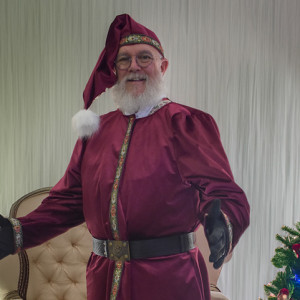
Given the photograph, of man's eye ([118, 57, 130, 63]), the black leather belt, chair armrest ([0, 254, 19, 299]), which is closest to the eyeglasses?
man's eye ([118, 57, 130, 63])

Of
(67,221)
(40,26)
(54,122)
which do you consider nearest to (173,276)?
(67,221)

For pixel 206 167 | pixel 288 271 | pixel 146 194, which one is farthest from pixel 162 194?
pixel 288 271

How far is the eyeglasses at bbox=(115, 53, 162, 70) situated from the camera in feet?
4.58

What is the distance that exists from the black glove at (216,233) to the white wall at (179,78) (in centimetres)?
143

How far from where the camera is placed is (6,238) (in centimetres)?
130

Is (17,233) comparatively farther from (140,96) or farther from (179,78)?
(179,78)

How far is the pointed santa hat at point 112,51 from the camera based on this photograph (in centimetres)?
142

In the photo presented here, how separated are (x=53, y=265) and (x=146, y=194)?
1.10 metres

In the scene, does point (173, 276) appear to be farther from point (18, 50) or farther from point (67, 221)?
point (18, 50)

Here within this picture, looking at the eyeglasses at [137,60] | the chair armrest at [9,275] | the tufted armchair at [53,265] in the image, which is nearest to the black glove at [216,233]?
the eyeglasses at [137,60]

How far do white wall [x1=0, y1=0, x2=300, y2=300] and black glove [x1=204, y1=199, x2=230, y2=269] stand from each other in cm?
143

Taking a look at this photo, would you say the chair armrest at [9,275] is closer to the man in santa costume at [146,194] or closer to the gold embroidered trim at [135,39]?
the man in santa costume at [146,194]

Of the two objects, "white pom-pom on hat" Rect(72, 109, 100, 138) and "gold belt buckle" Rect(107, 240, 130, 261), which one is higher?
"white pom-pom on hat" Rect(72, 109, 100, 138)

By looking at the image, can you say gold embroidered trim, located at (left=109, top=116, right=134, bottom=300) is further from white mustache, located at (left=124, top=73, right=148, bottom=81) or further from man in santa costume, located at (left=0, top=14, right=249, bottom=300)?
white mustache, located at (left=124, top=73, right=148, bottom=81)
